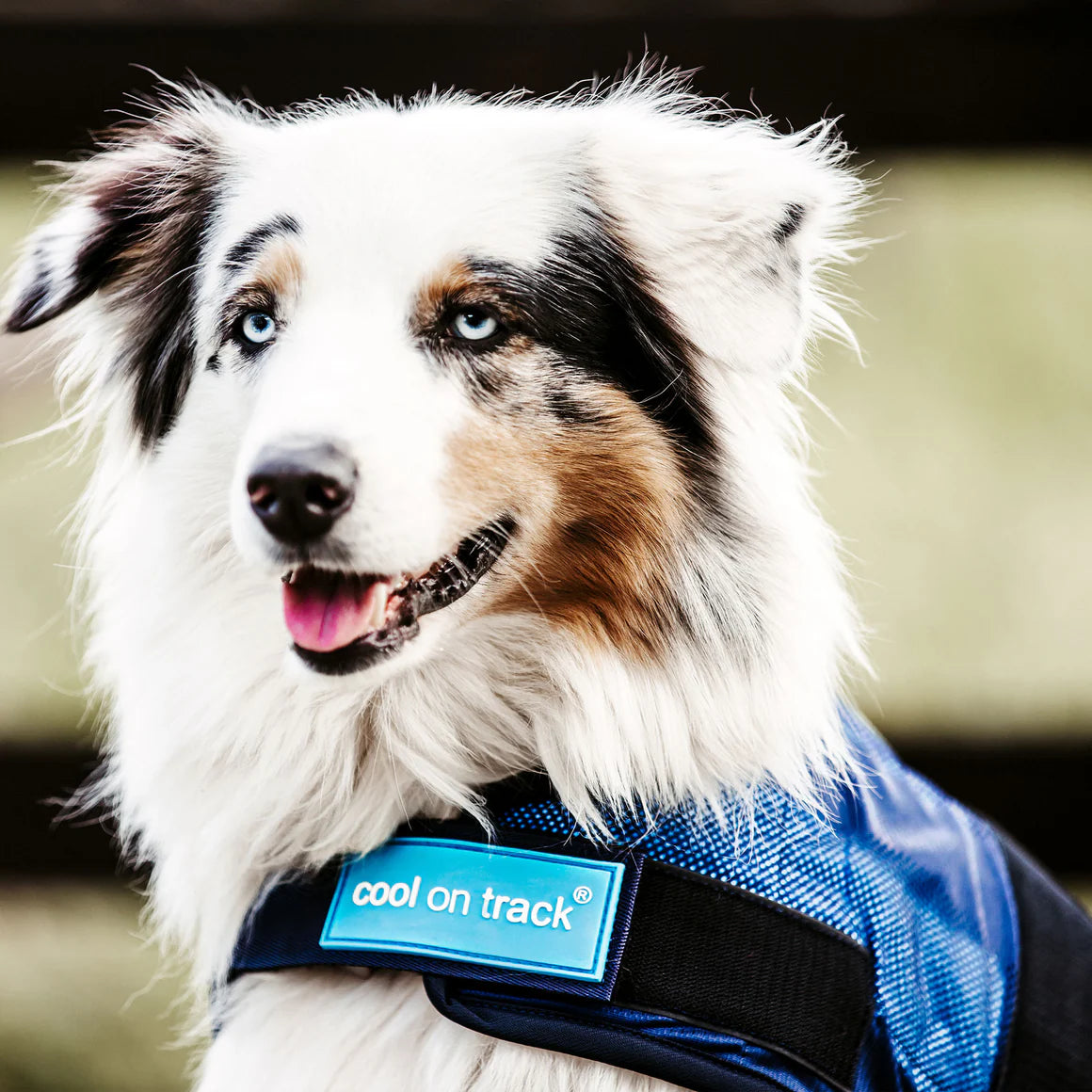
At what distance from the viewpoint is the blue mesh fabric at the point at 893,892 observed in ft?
4.94

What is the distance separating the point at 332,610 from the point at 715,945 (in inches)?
24.1

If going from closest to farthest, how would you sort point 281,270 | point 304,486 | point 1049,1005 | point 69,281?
1. point 304,486
2. point 281,270
3. point 1049,1005
4. point 69,281

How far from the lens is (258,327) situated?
1.64 metres

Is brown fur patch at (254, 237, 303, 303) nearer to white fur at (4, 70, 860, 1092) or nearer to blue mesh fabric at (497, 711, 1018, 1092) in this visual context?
white fur at (4, 70, 860, 1092)

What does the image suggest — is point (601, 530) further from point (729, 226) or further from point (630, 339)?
point (729, 226)

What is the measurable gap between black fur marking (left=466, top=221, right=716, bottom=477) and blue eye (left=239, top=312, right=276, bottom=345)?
0.40 m

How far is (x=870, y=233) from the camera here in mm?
3713

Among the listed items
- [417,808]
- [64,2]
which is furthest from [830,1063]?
[64,2]

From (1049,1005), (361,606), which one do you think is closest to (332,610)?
(361,606)

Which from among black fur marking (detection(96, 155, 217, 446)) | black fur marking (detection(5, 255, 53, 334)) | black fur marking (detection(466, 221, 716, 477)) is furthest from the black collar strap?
black fur marking (detection(5, 255, 53, 334))

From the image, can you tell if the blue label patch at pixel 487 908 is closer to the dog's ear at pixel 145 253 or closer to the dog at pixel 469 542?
the dog at pixel 469 542

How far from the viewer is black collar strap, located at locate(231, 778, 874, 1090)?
1.38 meters

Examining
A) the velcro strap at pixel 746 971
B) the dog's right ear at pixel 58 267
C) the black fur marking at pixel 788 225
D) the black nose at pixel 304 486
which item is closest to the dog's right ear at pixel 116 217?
the dog's right ear at pixel 58 267

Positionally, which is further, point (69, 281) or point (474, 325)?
point (69, 281)
